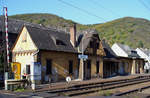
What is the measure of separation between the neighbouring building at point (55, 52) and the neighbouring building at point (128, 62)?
51.4 feet

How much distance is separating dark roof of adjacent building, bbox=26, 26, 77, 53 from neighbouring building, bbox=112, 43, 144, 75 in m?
19.6

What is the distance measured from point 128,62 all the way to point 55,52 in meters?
27.3

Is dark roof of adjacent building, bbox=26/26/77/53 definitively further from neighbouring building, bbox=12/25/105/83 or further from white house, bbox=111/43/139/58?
white house, bbox=111/43/139/58

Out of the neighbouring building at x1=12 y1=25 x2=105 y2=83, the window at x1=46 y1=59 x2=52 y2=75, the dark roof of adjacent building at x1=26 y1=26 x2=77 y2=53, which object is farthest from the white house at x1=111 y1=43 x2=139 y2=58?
the window at x1=46 y1=59 x2=52 y2=75

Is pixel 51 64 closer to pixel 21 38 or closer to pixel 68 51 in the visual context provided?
pixel 68 51

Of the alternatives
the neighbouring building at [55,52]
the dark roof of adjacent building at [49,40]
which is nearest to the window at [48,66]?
the neighbouring building at [55,52]

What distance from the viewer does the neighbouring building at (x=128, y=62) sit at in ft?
151

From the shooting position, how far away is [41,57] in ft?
77.5

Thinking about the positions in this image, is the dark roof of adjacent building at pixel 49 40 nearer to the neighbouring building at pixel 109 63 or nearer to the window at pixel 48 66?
the window at pixel 48 66

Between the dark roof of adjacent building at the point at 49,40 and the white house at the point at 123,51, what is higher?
the dark roof of adjacent building at the point at 49,40

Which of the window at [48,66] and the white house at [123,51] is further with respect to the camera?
the white house at [123,51]

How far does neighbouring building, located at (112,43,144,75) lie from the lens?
4594cm

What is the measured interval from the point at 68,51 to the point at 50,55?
3.00 meters

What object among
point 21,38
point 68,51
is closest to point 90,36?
point 68,51
